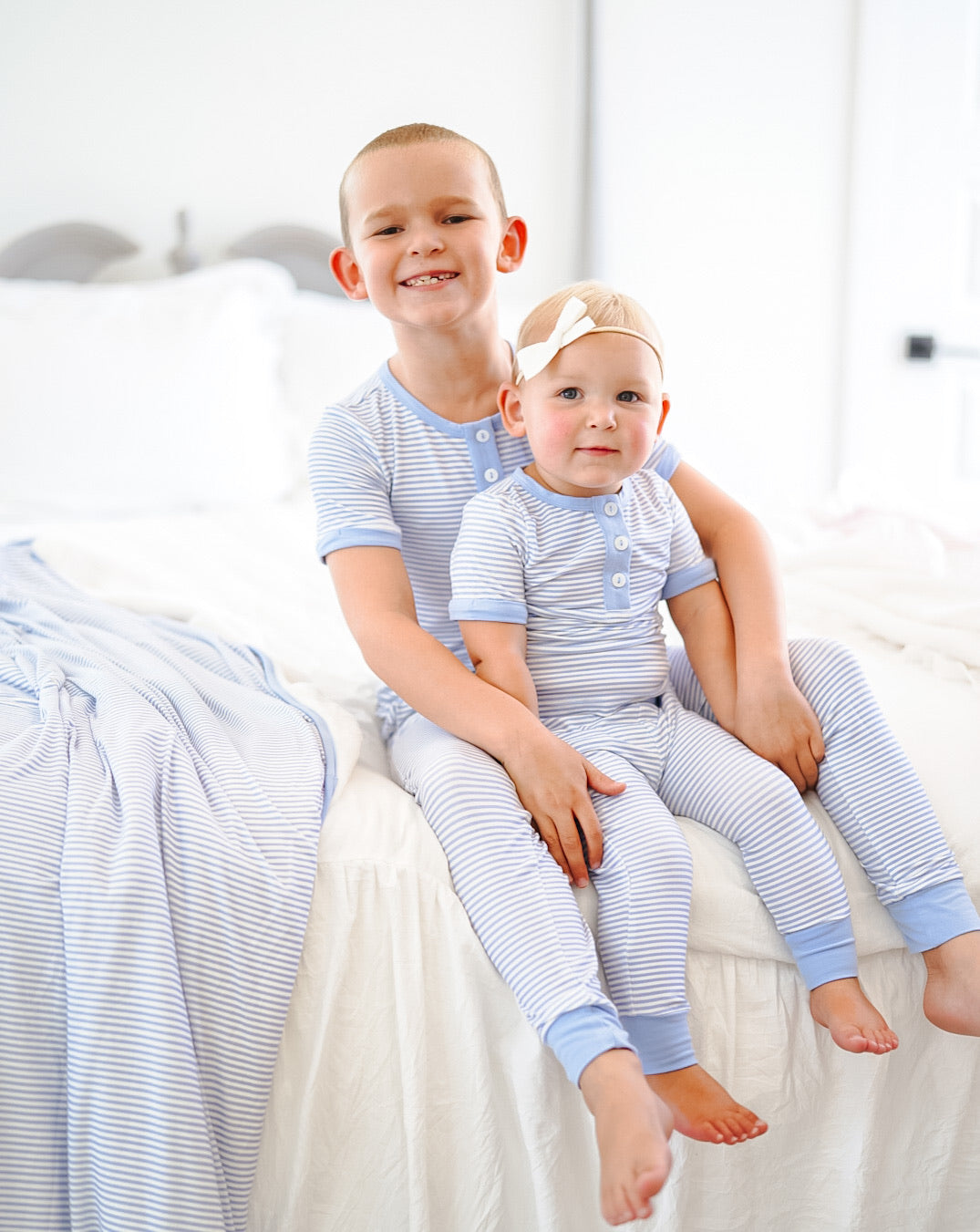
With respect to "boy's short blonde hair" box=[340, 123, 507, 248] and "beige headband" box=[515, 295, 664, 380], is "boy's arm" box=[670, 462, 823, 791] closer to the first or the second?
"beige headband" box=[515, 295, 664, 380]

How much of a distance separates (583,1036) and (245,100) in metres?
2.60

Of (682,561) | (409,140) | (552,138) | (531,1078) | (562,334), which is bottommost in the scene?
(531,1078)

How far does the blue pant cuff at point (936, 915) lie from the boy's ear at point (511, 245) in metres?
0.75

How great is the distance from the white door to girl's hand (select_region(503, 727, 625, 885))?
1991mm

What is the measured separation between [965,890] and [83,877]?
2.39 feet

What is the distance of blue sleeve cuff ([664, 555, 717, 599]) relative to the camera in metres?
1.15

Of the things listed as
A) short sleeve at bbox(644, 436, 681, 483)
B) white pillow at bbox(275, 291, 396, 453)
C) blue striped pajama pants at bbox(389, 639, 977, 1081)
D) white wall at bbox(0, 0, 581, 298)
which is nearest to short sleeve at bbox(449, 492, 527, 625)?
blue striped pajama pants at bbox(389, 639, 977, 1081)

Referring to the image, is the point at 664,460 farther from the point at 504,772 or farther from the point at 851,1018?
the point at 851,1018

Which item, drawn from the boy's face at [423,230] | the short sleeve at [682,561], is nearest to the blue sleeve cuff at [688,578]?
the short sleeve at [682,561]

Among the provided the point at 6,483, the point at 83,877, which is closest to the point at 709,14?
the point at 6,483

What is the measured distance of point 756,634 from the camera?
1.10 m

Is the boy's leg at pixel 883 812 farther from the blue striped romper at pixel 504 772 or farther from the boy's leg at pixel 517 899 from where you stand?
the boy's leg at pixel 517 899

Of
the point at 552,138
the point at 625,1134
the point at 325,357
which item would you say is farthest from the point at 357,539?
the point at 552,138

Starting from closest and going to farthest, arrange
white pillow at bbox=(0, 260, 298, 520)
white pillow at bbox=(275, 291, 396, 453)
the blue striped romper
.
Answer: the blue striped romper < white pillow at bbox=(0, 260, 298, 520) < white pillow at bbox=(275, 291, 396, 453)
